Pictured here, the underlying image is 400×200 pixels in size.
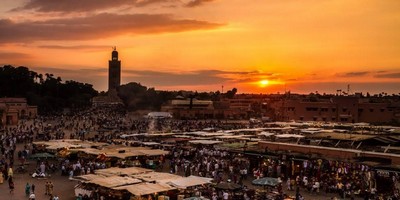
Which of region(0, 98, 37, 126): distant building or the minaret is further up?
the minaret

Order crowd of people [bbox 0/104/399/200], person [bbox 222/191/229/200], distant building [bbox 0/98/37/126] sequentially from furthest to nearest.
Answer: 1. distant building [bbox 0/98/37/126]
2. crowd of people [bbox 0/104/399/200]
3. person [bbox 222/191/229/200]

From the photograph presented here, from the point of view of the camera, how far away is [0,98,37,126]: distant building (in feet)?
221

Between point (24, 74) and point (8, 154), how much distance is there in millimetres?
84258

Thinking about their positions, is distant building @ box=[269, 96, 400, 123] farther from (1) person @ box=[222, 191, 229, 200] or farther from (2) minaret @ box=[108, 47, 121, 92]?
(2) minaret @ box=[108, 47, 121, 92]

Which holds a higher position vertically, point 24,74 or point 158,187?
point 24,74

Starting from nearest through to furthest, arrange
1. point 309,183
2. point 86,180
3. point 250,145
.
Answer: point 86,180
point 309,183
point 250,145

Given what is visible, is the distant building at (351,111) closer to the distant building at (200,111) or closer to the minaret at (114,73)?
the distant building at (200,111)

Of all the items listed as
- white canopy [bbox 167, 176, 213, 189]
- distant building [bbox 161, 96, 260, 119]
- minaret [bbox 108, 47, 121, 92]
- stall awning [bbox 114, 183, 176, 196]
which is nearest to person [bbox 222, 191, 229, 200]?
white canopy [bbox 167, 176, 213, 189]

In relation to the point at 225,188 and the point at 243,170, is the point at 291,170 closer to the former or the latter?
the point at 243,170

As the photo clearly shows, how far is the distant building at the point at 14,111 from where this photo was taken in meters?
67.3

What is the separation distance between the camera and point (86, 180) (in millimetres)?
22406

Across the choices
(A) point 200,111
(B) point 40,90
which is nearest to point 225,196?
(A) point 200,111

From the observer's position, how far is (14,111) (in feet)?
230

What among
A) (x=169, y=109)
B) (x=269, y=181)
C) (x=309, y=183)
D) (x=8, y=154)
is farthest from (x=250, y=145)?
(x=169, y=109)
